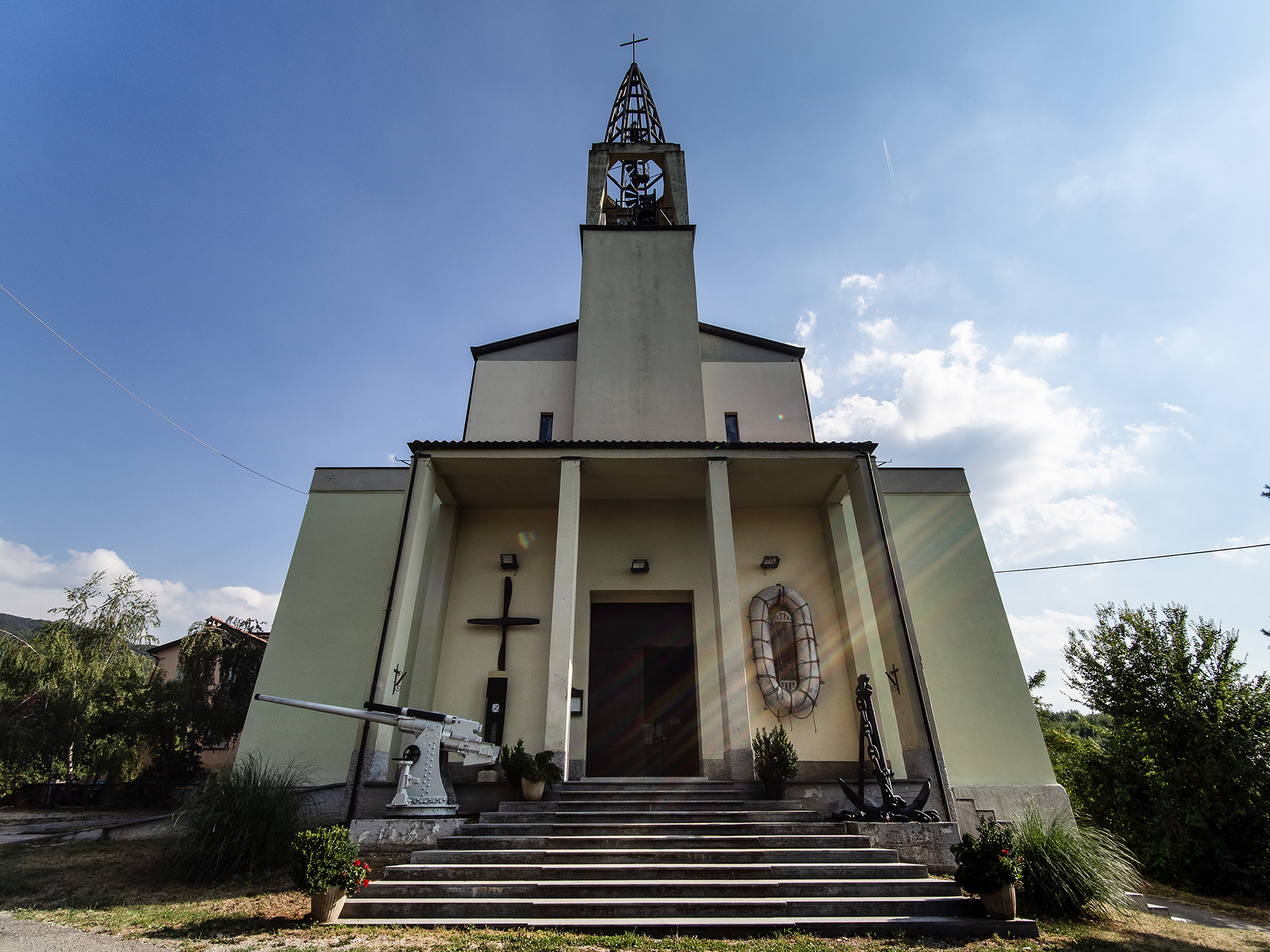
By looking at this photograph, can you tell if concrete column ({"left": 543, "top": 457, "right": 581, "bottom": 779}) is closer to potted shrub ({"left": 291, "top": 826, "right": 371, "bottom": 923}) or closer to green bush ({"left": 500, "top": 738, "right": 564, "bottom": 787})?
green bush ({"left": 500, "top": 738, "right": 564, "bottom": 787})

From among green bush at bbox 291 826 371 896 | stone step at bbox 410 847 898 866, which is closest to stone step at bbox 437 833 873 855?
stone step at bbox 410 847 898 866

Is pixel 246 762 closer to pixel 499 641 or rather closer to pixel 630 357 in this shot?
pixel 499 641

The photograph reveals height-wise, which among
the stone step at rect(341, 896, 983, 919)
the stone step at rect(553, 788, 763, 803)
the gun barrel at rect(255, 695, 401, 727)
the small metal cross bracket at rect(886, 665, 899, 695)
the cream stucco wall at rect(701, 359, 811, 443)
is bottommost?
the stone step at rect(341, 896, 983, 919)

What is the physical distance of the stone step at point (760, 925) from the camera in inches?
189

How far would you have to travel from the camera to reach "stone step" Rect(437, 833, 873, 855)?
6199 mm

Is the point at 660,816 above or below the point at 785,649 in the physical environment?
below

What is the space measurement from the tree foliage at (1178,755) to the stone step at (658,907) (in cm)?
778

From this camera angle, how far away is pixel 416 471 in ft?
31.5

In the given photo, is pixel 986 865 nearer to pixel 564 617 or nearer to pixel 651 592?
pixel 564 617

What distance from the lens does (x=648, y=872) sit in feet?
18.4

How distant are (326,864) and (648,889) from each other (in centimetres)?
290

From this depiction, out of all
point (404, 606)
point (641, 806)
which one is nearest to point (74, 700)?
point (404, 606)

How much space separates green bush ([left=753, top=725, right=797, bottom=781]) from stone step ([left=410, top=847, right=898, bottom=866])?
1356mm

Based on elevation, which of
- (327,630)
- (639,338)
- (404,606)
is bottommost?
(404,606)
